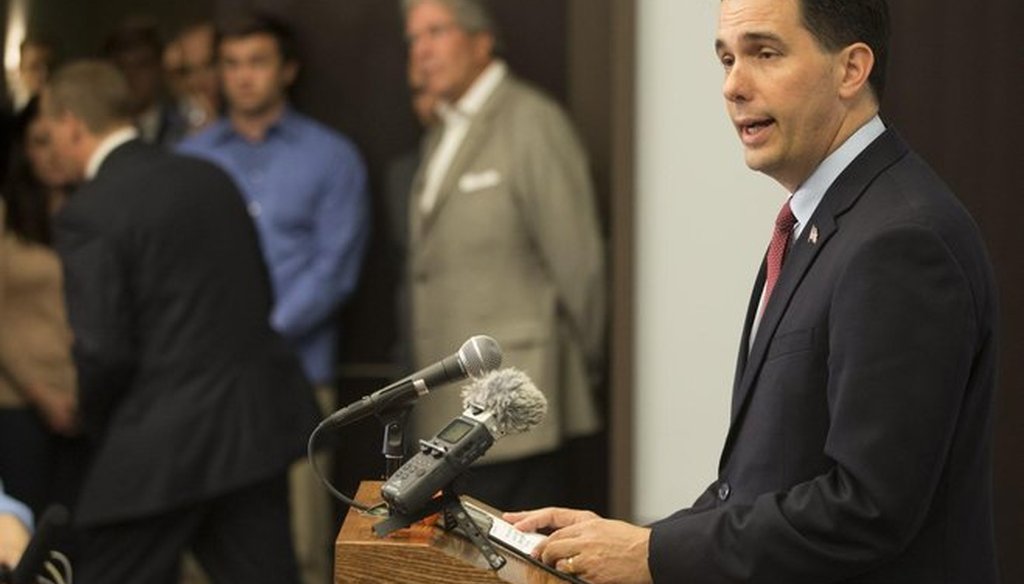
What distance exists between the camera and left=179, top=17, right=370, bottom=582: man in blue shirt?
5.75 metres

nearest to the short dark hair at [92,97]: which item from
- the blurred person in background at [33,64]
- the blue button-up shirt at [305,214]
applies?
the blue button-up shirt at [305,214]

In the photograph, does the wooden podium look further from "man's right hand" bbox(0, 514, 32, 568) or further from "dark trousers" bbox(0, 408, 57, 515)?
"dark trousers" bbox(0, 408, 57, 515)

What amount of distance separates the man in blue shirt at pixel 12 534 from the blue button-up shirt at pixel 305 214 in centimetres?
280

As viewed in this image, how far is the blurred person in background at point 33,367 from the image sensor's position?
5375mm

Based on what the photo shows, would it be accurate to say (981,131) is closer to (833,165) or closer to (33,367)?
(833,165)

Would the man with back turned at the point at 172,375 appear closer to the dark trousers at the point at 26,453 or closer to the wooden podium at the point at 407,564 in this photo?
the dark trousers at the point at 26,453

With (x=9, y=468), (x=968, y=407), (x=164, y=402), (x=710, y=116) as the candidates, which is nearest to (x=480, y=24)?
(x=710, y=116)

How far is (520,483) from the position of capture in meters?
5.06

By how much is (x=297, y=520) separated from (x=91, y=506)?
56.2 inches

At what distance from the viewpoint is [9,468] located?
17.7 feet

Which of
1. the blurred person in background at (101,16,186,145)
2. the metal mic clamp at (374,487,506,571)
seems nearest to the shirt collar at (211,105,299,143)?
the blurred person in background at (101,16,186,145)

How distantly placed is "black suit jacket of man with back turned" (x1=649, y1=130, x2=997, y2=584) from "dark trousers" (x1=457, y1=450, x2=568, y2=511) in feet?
8.54

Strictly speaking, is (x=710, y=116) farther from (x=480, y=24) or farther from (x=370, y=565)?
(x=370, y=565)

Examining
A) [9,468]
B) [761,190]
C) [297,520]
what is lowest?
[297,520]
